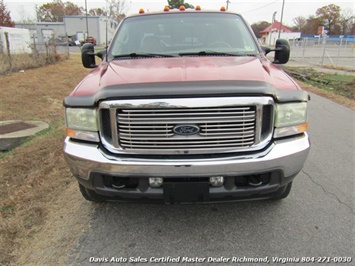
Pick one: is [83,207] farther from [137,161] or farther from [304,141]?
[304,141]

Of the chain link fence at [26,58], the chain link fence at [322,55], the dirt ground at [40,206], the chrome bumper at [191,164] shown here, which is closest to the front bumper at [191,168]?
the chrome bumper at [191,164]

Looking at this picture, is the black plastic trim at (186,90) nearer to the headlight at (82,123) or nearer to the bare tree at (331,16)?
the headlight at (82,123)

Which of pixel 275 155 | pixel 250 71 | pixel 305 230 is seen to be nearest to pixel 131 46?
pixel 250 71

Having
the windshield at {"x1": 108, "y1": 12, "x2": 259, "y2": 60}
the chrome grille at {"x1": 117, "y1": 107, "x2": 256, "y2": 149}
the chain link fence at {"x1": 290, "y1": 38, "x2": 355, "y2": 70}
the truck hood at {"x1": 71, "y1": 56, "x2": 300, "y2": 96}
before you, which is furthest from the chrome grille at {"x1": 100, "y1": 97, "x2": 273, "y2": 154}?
the chain link fence at {"x1": 290, "y1": 38, "x2": 355, "y2": 70}

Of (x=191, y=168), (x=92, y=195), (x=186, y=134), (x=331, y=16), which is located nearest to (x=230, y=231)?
(x=191, y=168)

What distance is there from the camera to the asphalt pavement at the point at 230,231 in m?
2.38

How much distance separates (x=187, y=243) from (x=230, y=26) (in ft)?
8.67

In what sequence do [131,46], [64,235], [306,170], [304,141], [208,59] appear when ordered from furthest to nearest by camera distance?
[306,170], [131,46], [208,59], [64,235], [304,141]

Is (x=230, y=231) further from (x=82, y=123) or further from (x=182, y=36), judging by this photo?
(x=182, y=36)

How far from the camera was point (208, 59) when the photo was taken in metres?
2.99

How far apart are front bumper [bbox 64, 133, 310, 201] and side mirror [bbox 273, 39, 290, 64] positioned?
1.72 metres

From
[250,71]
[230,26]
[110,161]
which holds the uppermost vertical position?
[230,26]

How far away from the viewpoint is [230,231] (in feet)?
8.77

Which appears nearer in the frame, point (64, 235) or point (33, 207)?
point (64, 235)
